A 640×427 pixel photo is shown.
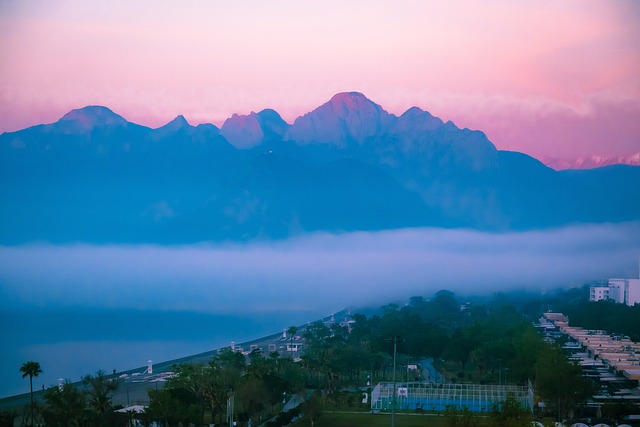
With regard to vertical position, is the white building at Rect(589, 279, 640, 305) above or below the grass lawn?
above

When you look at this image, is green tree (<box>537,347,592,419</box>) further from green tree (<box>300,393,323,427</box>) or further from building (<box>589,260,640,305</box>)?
building (<box>589,260,640,305</box>)

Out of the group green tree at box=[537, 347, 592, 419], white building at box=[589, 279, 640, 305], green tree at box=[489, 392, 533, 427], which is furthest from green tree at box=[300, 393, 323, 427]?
white building at box=[589, 279, 640, 305]

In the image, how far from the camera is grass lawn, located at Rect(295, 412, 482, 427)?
2506 cm

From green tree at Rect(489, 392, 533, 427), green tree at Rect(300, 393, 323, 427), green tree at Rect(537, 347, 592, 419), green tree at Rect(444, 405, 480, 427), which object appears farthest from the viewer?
green tree at Rect(537, 347, 592, 419)

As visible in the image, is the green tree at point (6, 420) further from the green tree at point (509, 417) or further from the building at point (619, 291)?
the building at point (619, 291)

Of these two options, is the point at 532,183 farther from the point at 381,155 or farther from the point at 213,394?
the point at 213,394

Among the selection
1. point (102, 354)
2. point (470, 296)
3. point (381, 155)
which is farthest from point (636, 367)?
point (381, 155)

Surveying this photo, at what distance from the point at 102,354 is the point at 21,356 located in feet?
14.1

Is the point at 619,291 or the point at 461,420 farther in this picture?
the point at 619,291

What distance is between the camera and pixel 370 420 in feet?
85.4

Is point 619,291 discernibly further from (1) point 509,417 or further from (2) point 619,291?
(1) point 509,417

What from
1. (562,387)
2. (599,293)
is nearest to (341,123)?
(599,293)

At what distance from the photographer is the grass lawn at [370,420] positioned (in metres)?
25.1

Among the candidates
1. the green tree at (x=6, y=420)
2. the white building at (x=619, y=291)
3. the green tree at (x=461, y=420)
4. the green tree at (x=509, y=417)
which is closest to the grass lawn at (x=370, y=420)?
the green tree at (x=461, y=420)
